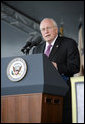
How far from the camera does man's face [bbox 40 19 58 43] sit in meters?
2.19

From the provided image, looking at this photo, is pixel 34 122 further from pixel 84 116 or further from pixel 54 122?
pixel 84 116

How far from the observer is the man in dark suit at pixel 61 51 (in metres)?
1.86

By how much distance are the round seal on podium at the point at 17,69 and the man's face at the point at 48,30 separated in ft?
1.97

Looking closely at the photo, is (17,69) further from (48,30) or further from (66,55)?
(48,30)

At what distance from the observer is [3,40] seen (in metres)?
9.18

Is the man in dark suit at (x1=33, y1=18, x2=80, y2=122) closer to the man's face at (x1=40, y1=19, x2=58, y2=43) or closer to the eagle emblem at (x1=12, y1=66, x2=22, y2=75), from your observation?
the man's face at (x1=40, y1=19, x2=58, y2=43)

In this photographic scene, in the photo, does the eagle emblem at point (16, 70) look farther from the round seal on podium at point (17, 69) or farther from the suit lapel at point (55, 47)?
the suit lapel at point (55, 47)

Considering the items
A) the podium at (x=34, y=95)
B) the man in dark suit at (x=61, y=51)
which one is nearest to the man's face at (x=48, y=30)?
the man in dark suit at (x=61, y=51)

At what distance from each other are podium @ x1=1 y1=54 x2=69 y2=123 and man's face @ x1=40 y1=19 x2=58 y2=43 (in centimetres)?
58

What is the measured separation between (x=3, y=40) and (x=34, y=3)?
1.51m

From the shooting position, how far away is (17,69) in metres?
1.61

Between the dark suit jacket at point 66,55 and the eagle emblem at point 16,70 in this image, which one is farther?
the dark suit jacket at point 66,55

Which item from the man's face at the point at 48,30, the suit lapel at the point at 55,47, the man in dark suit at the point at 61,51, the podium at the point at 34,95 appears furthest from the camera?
the man's face at the point at 48,30

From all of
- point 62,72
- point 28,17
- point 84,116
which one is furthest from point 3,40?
point 84,116
